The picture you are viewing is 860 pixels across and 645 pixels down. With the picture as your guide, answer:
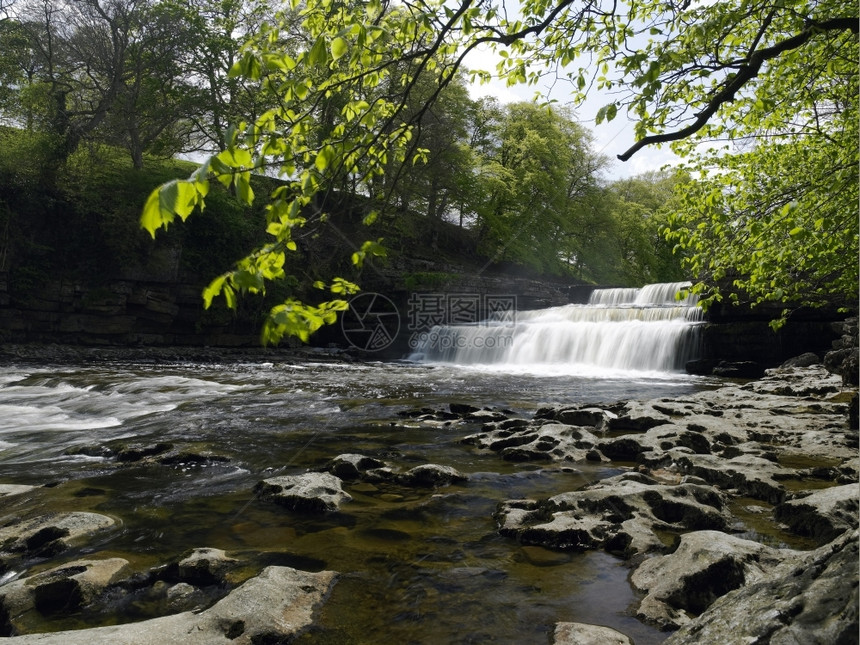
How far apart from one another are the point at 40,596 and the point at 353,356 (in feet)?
77.0

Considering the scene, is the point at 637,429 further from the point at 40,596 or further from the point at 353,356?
the point at 353,356

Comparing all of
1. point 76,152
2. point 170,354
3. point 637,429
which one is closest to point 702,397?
point 637,429

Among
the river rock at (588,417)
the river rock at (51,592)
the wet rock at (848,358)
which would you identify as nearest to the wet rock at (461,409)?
the river rock at (588,417)

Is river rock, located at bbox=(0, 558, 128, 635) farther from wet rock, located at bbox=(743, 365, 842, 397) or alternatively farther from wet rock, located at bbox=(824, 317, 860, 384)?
wet rock, located at bbox=(743, 365, 842, 397)

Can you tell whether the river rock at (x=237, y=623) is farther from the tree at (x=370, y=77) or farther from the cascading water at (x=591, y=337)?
the cascading water at (x=591, y=337)

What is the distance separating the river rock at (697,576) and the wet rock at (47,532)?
4.23 m

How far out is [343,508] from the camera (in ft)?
16.0

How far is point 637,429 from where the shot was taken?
815cm

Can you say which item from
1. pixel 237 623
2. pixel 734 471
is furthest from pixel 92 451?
pixel 734 471

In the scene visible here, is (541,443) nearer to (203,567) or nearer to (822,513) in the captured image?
(822,513)

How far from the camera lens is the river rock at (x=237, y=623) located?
8.50ft

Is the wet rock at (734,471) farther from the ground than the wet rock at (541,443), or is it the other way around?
the wet rock at (734,471)

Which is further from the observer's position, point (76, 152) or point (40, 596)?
point (76, 152)

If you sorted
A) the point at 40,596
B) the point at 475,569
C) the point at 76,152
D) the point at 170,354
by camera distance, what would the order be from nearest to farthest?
the point at 40,596 → the point at 475,569 → the point at 170,354 → the point at 76,152
